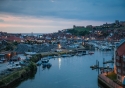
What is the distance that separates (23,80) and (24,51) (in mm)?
9181

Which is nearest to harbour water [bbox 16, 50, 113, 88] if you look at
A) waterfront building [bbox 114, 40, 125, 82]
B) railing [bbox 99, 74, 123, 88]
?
railing [bbox 99, 74, 123, 88]

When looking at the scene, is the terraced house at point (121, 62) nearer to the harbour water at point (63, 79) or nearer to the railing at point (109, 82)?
the railing at point (109, 82)

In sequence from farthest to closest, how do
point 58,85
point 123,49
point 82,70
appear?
point 82,70 < point 58,85 < point 123,49

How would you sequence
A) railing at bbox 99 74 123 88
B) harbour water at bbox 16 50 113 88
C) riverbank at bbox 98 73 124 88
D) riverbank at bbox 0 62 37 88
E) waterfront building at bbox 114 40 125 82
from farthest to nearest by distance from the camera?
harbour water at bbox 16 50 113 88, riverbank at bbox 0 62 37 88, waterfront building at bbox 114 40 125 82, riverbank at bbox 98 73 124 88, railing at bbox 99 74 123 88

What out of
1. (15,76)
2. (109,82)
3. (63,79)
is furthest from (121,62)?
(15,76)

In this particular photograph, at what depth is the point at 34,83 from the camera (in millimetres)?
10984

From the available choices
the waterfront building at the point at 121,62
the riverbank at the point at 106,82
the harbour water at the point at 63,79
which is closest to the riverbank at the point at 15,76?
the harbour water at the point at 63,79

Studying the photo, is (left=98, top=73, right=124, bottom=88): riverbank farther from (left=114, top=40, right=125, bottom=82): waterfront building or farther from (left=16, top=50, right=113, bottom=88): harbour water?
(left=114, top=40, right=125, bottom=82): waterfront building

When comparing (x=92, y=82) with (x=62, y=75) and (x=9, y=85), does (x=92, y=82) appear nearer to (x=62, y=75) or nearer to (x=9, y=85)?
(x=62, y=75)

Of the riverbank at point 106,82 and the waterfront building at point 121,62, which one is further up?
the waterfront building at point 121,62

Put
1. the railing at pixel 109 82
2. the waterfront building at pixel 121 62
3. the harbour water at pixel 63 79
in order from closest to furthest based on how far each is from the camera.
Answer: the railing at pixel 109 82, the waterfront building at pixel 121 62, the harbour water at pixel 63 79

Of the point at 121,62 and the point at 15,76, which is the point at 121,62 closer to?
the point at 121,62

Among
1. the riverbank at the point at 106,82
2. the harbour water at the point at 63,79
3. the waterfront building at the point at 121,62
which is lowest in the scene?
the harbour water at the point at 63,79

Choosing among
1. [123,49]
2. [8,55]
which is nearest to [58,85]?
[123,49]
